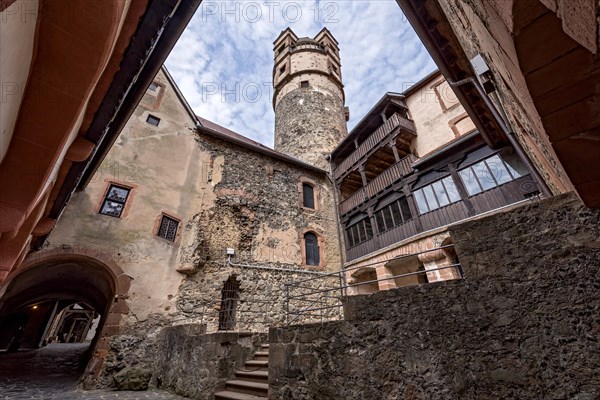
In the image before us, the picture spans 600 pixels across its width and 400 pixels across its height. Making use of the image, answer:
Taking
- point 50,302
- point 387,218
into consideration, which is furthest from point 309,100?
point 50,302

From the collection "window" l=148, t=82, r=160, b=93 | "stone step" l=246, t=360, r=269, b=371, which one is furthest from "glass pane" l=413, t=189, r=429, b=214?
"window" l=148, t=82, r=160, b=93

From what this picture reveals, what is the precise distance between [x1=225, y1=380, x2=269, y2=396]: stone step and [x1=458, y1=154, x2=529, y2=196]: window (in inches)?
356

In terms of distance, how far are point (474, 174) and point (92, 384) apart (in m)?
12.9

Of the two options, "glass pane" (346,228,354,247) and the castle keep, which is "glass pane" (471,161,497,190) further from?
"glass pane" (346,228,354,247)

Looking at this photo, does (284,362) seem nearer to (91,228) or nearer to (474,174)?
(91,228)

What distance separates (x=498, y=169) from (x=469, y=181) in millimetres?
943

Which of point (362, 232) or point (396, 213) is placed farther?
point (362, 232)

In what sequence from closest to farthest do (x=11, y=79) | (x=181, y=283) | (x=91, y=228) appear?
(x=11, y=79), (x=91, y=228), (x=181, y=283)

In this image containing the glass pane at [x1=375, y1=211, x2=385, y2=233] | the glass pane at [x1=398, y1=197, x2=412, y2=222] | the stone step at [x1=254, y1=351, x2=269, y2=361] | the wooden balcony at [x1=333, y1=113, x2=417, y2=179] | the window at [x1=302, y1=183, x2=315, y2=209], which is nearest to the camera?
the stone step at [x1=254, y1=351, x2=269, y2=361]

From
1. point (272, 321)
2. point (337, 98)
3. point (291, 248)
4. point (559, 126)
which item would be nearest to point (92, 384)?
point (272, 321)

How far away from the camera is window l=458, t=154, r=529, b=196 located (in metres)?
8.48

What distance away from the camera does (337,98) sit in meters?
20.7

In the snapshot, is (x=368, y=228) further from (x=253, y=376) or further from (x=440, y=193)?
(x=253, y=376)

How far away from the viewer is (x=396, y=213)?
11594mm
